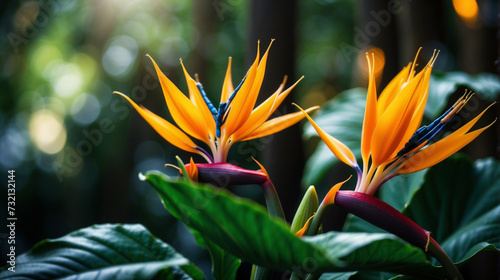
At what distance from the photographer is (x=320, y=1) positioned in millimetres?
4090

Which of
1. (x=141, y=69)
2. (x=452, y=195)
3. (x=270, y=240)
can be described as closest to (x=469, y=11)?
(x=452, y=195)

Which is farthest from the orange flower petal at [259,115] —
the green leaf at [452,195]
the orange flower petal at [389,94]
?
the green leaf at [452,195]

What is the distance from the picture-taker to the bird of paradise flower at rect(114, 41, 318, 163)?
0.58 metres

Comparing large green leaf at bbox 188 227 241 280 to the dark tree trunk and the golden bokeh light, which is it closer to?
the dark tree trunk

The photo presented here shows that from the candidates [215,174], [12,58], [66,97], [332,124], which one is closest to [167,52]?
[66,97]

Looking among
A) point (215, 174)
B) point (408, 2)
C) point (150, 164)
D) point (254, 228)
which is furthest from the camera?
point (150, 164)

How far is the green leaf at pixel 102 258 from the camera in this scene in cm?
53

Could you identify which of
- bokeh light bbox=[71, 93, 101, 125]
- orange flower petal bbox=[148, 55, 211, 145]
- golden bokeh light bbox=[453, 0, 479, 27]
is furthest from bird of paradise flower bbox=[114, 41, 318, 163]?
bokeh light bbox=[71, 93, 101, 125]

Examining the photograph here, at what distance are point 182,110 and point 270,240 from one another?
0.25m

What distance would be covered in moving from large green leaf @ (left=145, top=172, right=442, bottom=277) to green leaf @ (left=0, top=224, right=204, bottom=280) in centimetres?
8

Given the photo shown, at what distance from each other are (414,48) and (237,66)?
2641 mm

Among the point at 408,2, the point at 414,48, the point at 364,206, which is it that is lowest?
the point at 364,206

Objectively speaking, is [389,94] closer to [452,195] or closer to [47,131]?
[452,195]

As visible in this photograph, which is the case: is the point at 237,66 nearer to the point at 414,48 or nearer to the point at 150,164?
the point at 150,164
